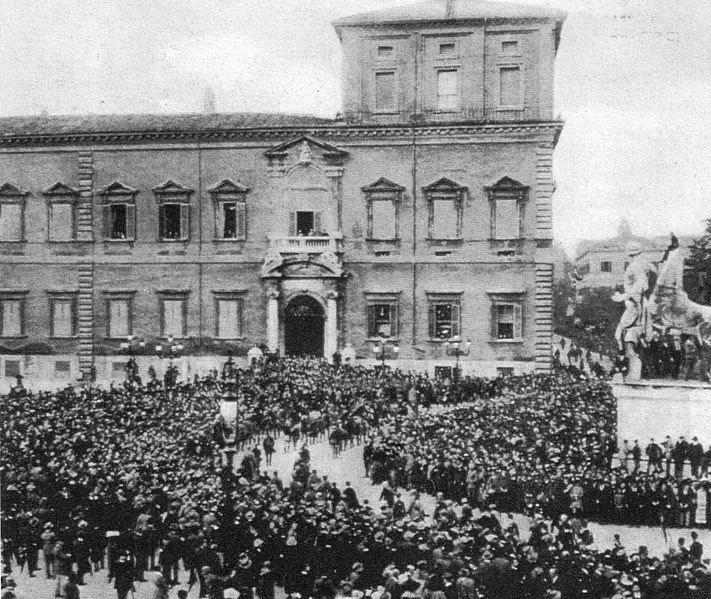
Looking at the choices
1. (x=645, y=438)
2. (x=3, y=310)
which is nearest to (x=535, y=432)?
(x=645, y=438)

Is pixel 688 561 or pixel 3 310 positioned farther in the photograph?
pixel 3 310

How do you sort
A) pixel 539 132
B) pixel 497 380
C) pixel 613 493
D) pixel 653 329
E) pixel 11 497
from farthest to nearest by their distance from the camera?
1. pixel 539 132
2. pixel 497 380
3. pixel 653 329
4. pixel 613 493
5. pixel 11 497

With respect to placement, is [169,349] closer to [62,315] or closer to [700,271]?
[62,315]

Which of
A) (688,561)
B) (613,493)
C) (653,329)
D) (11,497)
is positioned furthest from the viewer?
(653,329)

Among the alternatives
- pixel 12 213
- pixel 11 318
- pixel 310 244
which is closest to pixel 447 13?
pixel 310 244

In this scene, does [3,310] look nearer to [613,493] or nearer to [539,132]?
[539,132]

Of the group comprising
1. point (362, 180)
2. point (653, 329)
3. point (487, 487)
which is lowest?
point (487, 487)

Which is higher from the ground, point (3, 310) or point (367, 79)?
point (367, 79)
